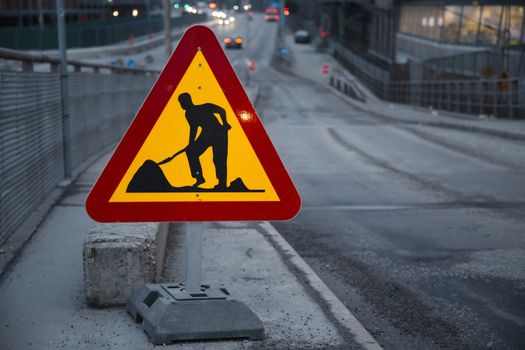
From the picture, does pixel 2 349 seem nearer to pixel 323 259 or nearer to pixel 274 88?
pixel 323 259

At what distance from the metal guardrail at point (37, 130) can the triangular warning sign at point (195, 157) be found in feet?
8.69

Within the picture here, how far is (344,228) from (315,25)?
136 metres

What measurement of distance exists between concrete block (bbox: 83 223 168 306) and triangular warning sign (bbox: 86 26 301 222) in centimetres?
68

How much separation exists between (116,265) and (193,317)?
829mm

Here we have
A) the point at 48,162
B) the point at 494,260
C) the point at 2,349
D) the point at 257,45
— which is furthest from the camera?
the point at 257,45

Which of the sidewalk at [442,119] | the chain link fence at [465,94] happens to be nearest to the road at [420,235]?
the sidewalk at [442,119]

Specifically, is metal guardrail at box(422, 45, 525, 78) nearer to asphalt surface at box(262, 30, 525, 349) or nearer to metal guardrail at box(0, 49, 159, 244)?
asphalt surface at box(262, 30, 525, 349)

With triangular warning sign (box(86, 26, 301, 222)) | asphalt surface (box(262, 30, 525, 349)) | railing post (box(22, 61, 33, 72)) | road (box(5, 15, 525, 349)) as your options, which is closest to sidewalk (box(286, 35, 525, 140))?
road (box(5, 15, 525, 349))

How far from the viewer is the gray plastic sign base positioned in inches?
184

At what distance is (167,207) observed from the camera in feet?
15.6

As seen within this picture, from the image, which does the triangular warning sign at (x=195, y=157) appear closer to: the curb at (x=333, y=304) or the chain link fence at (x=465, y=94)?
the curb at (x=333, y=304)

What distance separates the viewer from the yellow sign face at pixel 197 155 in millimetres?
4734

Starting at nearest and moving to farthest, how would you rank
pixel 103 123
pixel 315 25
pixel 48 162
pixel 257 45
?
pixel 48 162
pixel 103 123
pixel 257 45
pixel 315 25

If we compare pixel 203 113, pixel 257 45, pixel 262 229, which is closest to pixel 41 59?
pixel 262 229
